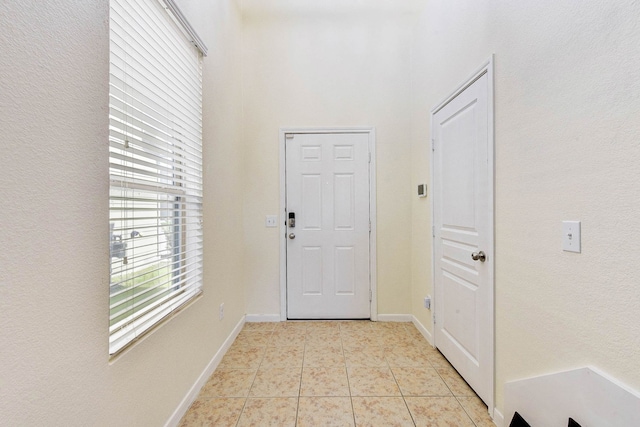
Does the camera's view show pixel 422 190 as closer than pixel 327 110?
Yes

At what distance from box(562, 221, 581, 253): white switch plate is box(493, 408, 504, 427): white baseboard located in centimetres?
102

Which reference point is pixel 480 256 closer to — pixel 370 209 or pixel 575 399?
pixel 575 399

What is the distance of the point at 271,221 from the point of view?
294 centimetres

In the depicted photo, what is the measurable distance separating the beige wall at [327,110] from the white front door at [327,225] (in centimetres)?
15

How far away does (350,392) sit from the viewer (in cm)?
181

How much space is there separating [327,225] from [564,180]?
80.6 inches

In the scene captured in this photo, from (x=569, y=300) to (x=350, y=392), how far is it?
133 cm

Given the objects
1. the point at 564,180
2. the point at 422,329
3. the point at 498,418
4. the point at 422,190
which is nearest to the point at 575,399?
the point at 498,418

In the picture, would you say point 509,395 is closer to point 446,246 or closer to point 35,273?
point 446,246

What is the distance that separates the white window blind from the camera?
3.68 ft

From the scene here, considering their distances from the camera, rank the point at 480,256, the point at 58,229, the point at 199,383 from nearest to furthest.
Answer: the point at 58,229 < the point at 480,256 < the point at 199,383

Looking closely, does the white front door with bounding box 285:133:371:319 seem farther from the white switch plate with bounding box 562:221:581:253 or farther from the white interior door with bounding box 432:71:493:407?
the white switch plate with bounding box 562:221:581:253

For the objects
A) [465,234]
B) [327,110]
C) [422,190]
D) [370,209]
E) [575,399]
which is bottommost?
[575,399]

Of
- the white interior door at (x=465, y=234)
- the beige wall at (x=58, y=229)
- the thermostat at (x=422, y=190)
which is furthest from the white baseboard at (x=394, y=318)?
the beige wall at (x=58, y=229)
